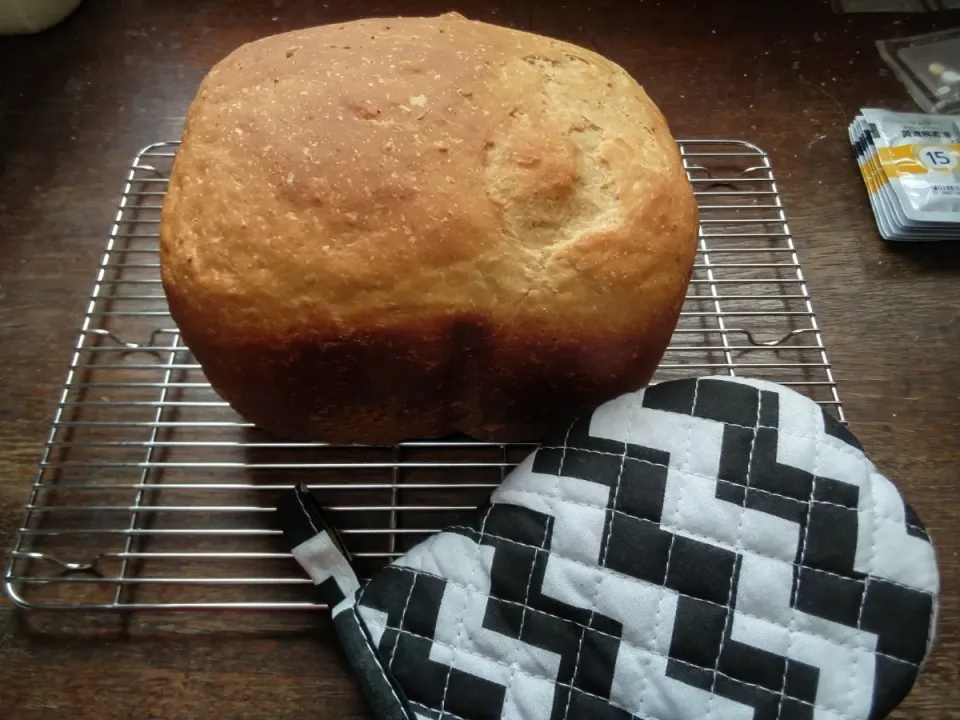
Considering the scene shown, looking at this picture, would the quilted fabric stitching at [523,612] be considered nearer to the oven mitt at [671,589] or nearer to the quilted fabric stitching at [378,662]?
the oven mitt at [671,589]

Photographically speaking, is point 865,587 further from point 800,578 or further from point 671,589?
point 671,589

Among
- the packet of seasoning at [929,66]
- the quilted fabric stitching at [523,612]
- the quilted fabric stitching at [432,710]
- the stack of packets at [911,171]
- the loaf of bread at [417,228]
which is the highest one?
the packet of seasoning at [929,66]

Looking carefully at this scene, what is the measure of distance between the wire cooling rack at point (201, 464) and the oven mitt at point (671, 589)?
17 cm

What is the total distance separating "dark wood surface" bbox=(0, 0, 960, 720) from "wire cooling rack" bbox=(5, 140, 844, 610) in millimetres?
37

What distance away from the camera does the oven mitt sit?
681 mm

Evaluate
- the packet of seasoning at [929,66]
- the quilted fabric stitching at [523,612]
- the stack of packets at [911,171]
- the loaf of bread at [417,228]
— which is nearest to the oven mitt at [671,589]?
the quilted fabric stitching at [523,612]

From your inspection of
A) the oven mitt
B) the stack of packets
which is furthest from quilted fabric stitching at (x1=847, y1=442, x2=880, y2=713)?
the stack of packets

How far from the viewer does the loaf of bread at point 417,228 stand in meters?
0.69

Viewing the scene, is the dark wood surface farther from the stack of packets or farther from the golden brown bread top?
the golden brown bread top

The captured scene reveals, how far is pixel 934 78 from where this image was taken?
1.34m

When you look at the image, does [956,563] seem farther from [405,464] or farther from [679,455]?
[405,464]

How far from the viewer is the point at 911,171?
46.3 inches

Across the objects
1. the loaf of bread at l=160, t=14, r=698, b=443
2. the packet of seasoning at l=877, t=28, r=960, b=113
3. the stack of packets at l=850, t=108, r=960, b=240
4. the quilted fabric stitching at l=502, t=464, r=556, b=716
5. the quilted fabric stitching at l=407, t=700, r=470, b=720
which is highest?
the packet of seasoning at l=877, t=28, r=960, b=113

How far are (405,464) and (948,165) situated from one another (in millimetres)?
978
